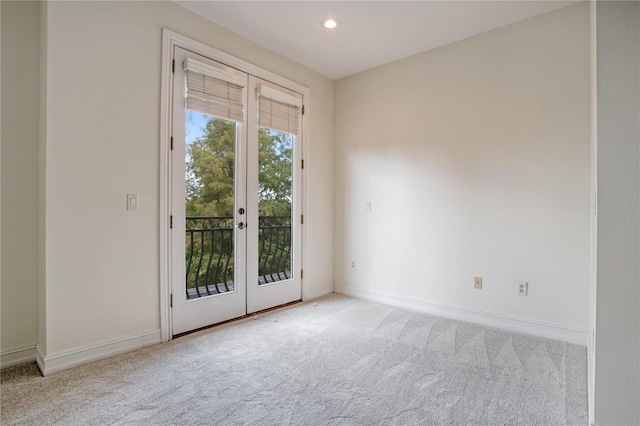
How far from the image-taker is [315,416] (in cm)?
166

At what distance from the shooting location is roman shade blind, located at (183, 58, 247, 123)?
8.90 feet

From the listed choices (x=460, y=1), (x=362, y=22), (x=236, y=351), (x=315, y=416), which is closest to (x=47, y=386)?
(x=236, y=351)

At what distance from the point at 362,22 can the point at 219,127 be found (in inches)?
62.9

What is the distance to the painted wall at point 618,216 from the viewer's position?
1.22 metres

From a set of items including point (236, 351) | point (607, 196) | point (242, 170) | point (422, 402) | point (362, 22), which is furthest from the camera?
point (242, 170)

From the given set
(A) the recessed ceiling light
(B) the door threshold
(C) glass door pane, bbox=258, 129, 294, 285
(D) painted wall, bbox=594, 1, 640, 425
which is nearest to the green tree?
(C) glass door pane, bbox=258, 129, 294, 285

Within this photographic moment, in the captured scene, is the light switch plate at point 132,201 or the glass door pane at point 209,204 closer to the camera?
the light switch plate at point 132,201

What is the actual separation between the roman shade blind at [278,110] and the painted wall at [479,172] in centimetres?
73

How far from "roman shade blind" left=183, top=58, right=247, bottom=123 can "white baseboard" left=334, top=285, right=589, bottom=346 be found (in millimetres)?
2481

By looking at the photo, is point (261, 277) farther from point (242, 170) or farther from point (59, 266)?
point (59, 266)

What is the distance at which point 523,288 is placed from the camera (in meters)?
2.81

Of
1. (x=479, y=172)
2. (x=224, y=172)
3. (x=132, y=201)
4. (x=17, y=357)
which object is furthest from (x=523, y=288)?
(x=17, y=357)

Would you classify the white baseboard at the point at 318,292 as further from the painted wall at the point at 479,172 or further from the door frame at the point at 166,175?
the door frame at the point at 166,175

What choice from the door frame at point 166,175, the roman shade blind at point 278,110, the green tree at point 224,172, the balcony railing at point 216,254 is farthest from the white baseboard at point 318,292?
the roman shade blind at point 278,110
